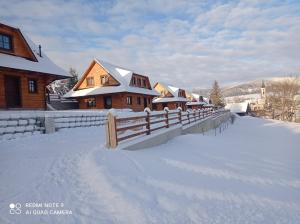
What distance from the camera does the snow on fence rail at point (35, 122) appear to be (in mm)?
9055

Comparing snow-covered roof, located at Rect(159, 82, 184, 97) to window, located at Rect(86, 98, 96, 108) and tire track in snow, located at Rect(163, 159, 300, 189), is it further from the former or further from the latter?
tire track in snow, located at Rect(163, 159, 300, 189)

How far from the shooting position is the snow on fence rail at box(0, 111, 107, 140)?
9055mm

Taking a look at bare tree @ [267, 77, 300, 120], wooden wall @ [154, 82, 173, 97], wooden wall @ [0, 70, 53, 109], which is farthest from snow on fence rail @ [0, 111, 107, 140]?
bare tree @ [267, 77, 300, 120]

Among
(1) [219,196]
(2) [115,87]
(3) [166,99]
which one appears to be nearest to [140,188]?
(1) [219,196]

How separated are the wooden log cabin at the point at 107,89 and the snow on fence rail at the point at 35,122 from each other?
12257mm

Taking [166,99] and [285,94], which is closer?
[166,99]

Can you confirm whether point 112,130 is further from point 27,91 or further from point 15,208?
point 27,91

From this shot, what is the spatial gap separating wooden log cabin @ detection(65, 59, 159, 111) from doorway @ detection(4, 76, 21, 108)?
1088 centimetres

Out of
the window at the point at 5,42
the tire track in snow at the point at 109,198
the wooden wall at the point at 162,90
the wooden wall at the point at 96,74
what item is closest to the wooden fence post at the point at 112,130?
the tire track in snow at the point at 109,198

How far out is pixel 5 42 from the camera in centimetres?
1514

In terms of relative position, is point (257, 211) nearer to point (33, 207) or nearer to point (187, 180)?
point (187, 180)

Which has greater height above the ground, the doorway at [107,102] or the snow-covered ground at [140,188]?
the doorway at [107,102]

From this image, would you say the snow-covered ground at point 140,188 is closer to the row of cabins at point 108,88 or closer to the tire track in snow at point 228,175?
the tire track in snow at point 228,175

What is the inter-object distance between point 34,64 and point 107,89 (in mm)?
10880
